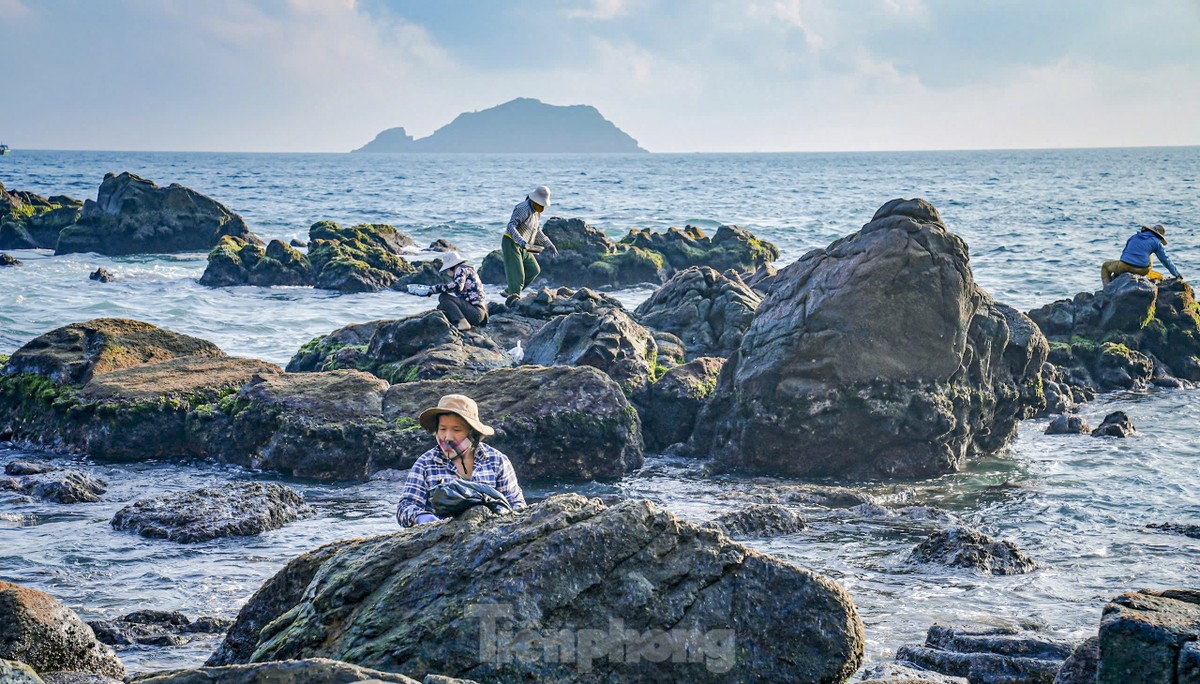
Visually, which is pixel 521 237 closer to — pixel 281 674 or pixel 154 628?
pixel 154 628

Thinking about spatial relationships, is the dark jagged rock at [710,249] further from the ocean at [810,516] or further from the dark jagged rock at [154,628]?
the dark jagged rock at [154,628]

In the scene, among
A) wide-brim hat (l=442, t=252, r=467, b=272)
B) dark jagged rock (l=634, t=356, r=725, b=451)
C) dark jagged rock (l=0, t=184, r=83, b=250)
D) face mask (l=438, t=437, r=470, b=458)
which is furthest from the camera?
dark jagged rock (l=0, t=184, r=83, b=250)

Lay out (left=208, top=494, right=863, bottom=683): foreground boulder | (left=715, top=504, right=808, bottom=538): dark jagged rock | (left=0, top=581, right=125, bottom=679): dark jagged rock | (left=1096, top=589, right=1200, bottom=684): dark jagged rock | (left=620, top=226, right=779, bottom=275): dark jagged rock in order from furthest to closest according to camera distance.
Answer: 1. (left=620, top=226, right=779, bottom=275): dark jagged rock
2. (left=715, top=504, right=808, bottom=538): dark jagged rock
3. (left=0, top=581, right=125, bottom=679): dark jagged rock
4. (left=208, top=494, right=863, bottom=683): foreground boulder
5. (left=1096, top=589, right=1200, bottom=684): dark jagged rock

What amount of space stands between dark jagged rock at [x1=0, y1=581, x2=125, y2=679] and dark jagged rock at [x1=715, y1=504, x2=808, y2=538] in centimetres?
591

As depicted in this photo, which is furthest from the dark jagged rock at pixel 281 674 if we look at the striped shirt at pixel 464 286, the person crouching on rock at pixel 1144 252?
the person crouching on rock at pixel 1144 252

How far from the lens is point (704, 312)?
2008cm

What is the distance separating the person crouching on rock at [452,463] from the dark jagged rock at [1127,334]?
50.2 ft

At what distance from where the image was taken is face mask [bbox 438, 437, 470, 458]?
24.6 feet

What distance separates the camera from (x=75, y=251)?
41.4 meters

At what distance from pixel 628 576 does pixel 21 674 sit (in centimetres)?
281

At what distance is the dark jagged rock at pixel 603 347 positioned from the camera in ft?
52.9

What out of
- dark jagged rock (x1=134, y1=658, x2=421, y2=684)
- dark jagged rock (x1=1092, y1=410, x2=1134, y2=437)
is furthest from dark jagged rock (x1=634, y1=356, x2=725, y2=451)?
dark jagged rock (x1=134, y1=658, x2=421, y2=684)

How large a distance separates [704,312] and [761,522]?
8.93 meters

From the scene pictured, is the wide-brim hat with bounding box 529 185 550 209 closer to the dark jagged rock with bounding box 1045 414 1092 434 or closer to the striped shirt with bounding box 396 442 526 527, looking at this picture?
the dark jagged rock with bounding box 1045 414 1092 434
